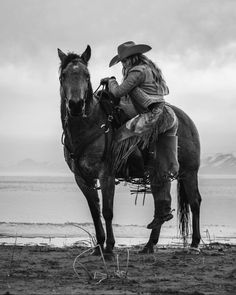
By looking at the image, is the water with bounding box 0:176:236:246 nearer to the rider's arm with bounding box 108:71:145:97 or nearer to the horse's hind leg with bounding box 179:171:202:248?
the horse's hind leg with bounding box 179:171:202:248

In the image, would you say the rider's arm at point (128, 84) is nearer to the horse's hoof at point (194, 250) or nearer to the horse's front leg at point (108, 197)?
the horse's front leg at point (108, 197)

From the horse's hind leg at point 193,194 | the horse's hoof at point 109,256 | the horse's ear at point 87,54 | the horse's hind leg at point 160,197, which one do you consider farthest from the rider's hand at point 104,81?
the horse's hoof at point 109,256

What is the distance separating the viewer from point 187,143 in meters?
9.83

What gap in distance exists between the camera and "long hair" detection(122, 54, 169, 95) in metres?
8.73

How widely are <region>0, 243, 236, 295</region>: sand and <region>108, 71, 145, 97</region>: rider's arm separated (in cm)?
207

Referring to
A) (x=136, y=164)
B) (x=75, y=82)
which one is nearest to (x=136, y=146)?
(x=136, y=164)

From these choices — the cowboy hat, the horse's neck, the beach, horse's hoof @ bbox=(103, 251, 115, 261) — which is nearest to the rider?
the cowboy hat

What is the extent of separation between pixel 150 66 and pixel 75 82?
1.46 metres

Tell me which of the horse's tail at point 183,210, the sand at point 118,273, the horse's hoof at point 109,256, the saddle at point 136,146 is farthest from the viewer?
the horse's tail at point 183,210

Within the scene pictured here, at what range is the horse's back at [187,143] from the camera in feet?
32.1

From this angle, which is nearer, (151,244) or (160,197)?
(160,197)

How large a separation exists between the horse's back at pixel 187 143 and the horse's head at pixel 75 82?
79.6 inches

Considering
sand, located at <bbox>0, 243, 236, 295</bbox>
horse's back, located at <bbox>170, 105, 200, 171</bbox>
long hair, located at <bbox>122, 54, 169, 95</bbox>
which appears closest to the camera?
sand, located at <bbox>0, 243, 236, 295</bbox>

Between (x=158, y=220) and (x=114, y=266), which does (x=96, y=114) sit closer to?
(x=158, y=220)
